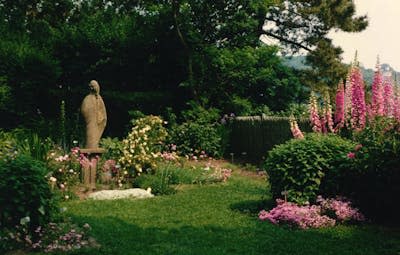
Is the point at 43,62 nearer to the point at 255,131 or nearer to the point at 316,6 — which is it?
the point at 255,131

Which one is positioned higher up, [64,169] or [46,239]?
[64,169]

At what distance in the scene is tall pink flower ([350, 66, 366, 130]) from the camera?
31.9ft

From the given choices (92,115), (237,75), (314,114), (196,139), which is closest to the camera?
(314,114)

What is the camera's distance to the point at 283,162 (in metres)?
9.17

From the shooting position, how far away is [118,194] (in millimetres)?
11242

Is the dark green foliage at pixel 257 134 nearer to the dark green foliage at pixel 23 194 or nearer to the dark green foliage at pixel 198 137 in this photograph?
the dark green foliage at pixel 198 137

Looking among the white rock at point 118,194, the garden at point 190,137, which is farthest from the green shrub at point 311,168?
the white rock at point 118,194

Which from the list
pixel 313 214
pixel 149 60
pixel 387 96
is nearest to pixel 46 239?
pixel 313 214

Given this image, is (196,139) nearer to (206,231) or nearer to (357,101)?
(357,101)

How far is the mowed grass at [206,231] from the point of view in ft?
22.8

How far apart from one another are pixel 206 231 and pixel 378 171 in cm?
261

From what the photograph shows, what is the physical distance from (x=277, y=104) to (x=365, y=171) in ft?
48.6

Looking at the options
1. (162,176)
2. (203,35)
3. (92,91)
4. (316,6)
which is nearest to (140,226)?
(162,176)

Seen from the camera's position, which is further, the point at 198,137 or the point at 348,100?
the point at 198,137
